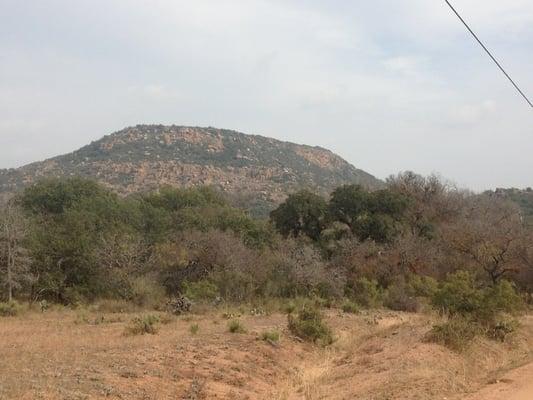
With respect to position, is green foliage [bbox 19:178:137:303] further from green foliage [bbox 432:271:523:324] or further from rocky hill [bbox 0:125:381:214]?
rocky hill [bbox 0:125:381:214]

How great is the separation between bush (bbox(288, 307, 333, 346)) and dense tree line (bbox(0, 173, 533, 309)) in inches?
381

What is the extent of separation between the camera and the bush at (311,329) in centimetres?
1869

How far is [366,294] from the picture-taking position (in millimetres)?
31109

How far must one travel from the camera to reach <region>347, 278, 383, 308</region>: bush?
100 feet

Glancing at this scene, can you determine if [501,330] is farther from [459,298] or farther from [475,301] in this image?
[459,298]

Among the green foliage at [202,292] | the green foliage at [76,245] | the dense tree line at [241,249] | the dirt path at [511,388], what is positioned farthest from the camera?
the green foliage at [76,245]

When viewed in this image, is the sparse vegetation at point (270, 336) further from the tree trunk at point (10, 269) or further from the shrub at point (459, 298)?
the tree trunk at point (10, 269)

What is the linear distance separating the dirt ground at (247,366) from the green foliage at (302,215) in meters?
23.8

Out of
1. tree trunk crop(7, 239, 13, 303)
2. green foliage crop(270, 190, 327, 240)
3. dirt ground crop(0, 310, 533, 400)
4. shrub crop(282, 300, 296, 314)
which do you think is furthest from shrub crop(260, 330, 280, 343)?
green foliage crop(270, 190, 327, 240)

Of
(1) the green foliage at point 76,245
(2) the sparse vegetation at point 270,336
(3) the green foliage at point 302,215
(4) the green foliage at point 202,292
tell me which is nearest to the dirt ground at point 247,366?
(2) the sparse vegetation at point 270,336

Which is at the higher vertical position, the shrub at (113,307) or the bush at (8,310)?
the bush at (8,310)

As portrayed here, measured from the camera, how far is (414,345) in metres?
15.2

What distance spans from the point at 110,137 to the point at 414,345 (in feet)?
296

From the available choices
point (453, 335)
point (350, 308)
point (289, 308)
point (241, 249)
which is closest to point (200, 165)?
point (241, 249)
